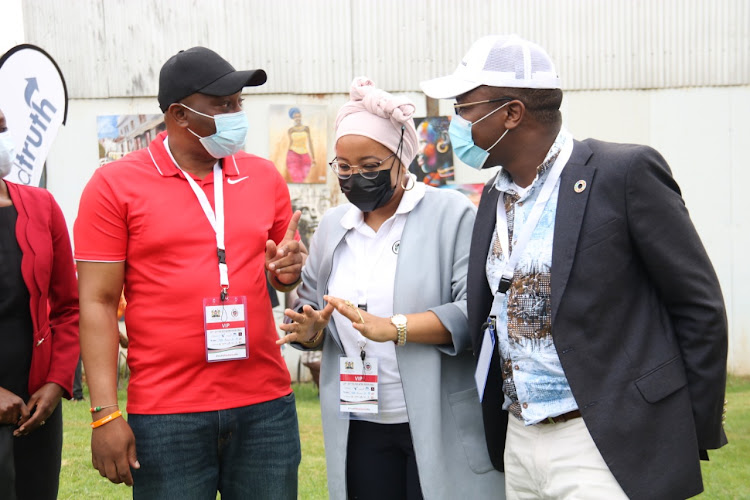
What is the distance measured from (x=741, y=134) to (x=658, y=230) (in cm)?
902

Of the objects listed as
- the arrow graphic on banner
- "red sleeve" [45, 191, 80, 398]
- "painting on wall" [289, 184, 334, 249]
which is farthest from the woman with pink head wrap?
"painting on wall" [289, 184, 334, 249]

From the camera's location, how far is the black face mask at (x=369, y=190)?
10.5 feet

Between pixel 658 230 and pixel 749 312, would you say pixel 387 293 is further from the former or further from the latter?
pixel 749 312

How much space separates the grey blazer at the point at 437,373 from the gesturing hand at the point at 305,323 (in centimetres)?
14

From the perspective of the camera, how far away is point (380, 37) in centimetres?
1051

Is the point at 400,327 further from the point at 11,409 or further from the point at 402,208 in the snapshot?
the point at 11,409

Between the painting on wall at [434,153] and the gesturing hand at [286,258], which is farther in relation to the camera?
the painting on wall at [434,153]

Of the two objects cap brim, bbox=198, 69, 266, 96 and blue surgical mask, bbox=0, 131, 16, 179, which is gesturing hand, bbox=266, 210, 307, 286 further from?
blue surgical mask, bbox=0, 131, 16, 179

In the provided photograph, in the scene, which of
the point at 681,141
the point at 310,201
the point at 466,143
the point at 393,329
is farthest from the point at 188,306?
Answer: the point at 681,141

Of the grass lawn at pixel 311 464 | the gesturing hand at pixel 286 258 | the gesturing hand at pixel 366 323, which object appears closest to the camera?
the gesturing hand at pixel 366 323

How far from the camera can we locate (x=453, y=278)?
3176mm

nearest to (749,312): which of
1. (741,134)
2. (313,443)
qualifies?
(741,134)

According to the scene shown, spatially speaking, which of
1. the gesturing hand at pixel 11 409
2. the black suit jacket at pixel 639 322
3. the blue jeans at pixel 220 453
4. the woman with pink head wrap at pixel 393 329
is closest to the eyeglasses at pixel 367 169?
the woman with pink head wrap at pixel 393 329

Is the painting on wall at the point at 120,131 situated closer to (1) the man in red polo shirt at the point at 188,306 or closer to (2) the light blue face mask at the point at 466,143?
(1) the man in red polo shirt at the point at 188,306
